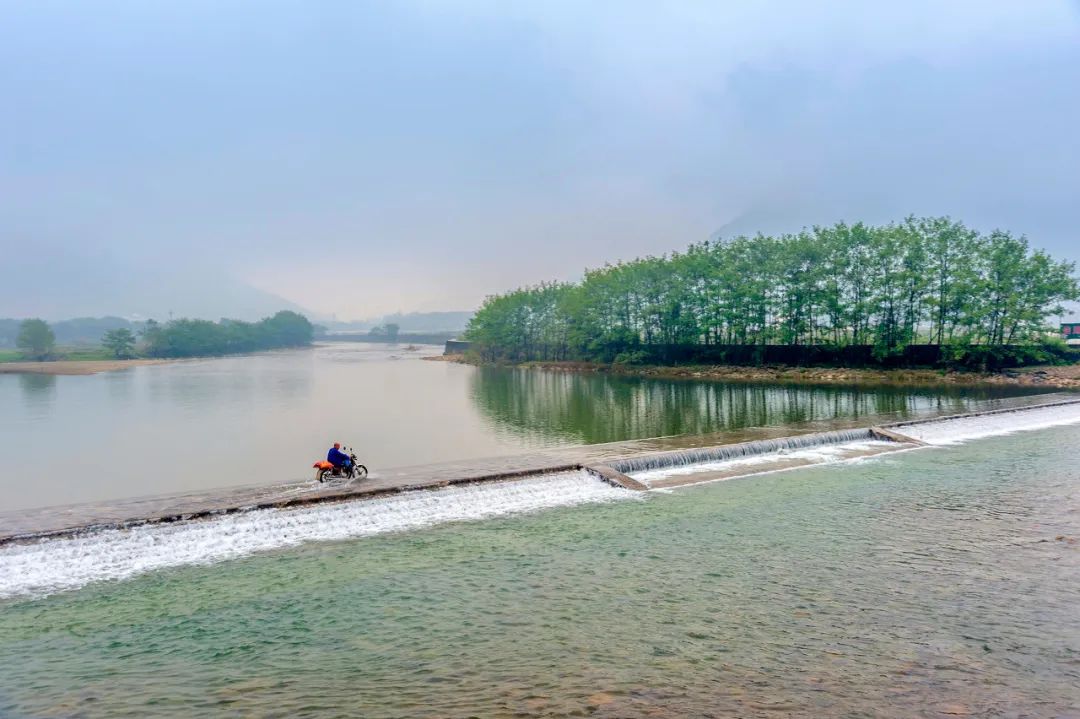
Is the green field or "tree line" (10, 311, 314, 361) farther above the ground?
"tree line" (10, 311, 314, 361)

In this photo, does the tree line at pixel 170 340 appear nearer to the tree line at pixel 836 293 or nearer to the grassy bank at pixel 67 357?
the grassy bank at pixel 67 357

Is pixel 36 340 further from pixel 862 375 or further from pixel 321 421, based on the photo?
pixel 862 375

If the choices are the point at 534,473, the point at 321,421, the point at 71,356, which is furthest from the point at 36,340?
the point at 534,473

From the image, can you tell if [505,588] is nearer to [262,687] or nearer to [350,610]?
[350,610]

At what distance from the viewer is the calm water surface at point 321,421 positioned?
59.6 feet

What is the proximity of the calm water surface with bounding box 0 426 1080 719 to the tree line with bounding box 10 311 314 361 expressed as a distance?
98604 mm

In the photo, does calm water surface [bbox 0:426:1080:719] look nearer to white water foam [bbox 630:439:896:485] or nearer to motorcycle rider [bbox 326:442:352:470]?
motorcycle rider [bbox 326:442:352:470]

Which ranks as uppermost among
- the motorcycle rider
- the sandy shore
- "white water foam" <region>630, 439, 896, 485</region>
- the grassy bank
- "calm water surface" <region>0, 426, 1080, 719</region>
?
the grassy bank

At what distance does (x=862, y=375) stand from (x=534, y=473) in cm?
3514

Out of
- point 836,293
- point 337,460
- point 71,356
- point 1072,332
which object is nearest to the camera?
point 337,460

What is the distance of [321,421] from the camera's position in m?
28.4

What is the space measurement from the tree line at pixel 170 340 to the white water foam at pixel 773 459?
9668cm

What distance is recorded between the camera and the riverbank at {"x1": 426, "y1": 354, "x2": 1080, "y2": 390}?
38062mm

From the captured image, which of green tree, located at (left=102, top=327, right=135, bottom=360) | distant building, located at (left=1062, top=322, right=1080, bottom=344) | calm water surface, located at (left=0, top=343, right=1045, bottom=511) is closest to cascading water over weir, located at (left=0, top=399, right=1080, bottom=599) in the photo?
calm water surface, located at (left=0, top=343, right=1045, bottom=511)
